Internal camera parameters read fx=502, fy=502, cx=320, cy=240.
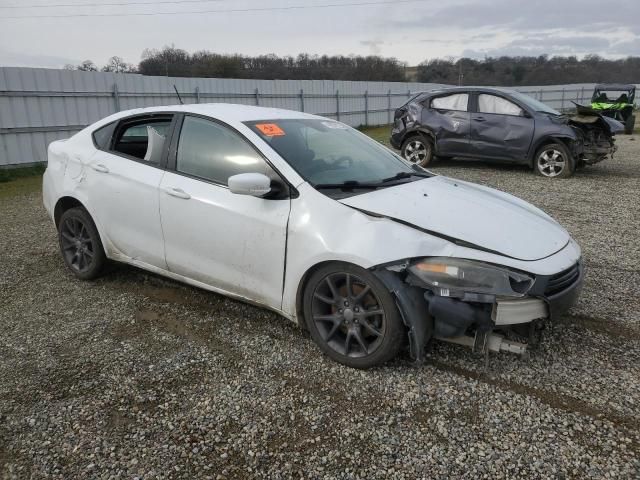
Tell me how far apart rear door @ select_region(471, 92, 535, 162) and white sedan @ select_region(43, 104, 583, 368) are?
624 cm

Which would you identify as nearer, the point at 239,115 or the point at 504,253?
the point at 504,253

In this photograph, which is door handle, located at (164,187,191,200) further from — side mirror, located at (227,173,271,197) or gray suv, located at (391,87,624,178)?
gray suv, located at (391,87,624,178)

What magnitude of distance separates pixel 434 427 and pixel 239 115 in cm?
250

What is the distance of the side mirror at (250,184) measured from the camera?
10.1 ft

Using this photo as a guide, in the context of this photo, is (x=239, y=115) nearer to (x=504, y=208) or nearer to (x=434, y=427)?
(x=504, y=208)

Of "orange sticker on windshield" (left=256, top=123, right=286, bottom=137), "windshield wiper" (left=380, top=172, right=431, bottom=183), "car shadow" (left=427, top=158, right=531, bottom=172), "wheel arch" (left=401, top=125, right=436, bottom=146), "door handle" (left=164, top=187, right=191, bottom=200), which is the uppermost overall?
"orange sticker on windshield" (left=256, top=123, right=286, bottom=137)

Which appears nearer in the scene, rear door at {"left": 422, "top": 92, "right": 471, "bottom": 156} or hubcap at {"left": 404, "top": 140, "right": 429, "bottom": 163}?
rear door at {"left": 422, "top": 92, "right": 471, "bottom": 156}

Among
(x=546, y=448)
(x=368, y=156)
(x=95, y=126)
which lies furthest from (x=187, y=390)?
(x=95, y=126)

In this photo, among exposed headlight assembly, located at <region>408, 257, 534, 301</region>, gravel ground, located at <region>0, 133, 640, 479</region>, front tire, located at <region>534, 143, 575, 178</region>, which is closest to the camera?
→ gravel ground, located at <region>0, 133, 640, 479</region>

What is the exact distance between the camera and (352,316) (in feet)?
9.71

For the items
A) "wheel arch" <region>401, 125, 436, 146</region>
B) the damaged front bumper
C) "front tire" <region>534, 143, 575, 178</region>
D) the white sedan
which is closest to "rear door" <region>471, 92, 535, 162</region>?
"front tire" <region>534, 143, 575, 178</region>

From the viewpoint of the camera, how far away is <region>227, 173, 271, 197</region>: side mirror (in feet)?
10.1

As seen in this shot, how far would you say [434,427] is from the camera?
2508 millimetres

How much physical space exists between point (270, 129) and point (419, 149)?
761cm
